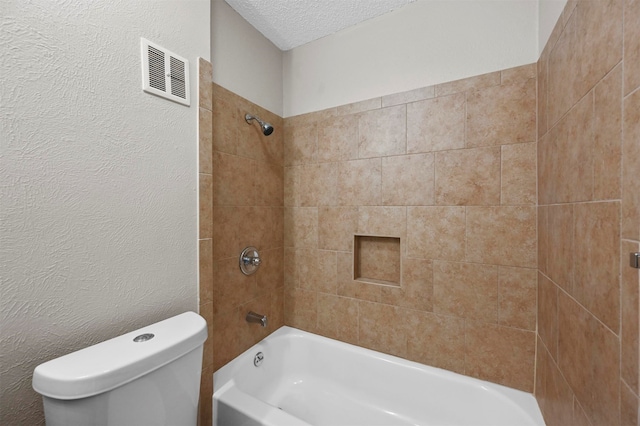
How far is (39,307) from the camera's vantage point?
715mm

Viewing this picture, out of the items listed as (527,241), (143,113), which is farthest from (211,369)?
(527,241)

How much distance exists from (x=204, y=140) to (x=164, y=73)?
28 cm

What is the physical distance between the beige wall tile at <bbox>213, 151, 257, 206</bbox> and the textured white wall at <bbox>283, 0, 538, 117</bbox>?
596mm

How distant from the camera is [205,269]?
118 cm

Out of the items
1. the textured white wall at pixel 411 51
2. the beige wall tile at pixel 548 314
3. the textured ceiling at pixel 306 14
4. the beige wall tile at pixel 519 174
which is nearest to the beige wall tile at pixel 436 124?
the textured white wall at pixel 411 51

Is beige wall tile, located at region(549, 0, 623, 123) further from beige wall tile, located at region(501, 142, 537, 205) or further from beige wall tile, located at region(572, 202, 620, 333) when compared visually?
beige wall tile, located at region(572, 202, 620, 333)

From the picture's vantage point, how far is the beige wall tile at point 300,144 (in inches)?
69.1

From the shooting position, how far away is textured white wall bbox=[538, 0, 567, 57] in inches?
37.9

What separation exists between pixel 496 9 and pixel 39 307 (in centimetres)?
213

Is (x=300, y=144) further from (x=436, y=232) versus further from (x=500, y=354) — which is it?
(x=500, y=354)

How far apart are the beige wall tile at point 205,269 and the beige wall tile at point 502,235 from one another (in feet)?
4.21

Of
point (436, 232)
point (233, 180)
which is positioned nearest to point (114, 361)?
point (233, 180)

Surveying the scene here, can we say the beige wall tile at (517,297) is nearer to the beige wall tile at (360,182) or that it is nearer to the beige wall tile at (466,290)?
the beige wall tile at (466,290)

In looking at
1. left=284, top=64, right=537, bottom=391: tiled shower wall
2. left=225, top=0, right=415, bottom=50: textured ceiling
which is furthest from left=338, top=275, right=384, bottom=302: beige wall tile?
left=225, top=0, right=415, bottom=50: textured ceiling
